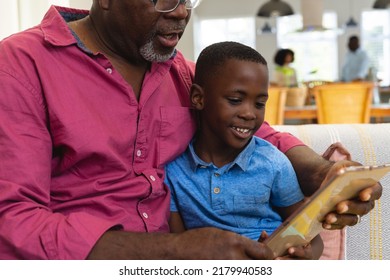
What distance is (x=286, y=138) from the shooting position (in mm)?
1581

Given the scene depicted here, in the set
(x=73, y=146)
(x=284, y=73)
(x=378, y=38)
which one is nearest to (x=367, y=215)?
(x=73, y=146)


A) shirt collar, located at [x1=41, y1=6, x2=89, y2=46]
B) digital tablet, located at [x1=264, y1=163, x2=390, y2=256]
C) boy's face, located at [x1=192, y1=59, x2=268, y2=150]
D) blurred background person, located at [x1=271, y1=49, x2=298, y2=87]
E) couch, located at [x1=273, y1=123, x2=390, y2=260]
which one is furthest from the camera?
blurred background person, located at [x1=271, y1=49, x2=298, y2=87]

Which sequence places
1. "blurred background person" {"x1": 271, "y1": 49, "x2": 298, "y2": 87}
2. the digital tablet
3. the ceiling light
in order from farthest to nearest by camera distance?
the ceiling light → "blurred background person" {"x1": 271, "y1": 49, "x2": 298, "y2": 87} → the digital tablet

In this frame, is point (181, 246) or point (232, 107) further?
point (232, 107)

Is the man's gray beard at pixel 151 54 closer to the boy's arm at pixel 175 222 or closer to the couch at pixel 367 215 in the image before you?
the boy's arm at pixel 175 222

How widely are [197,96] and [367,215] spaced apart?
0.56 metres

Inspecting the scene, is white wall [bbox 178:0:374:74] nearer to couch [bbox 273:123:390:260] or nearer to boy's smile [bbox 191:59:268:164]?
couch [bbox 273:123:390:260]

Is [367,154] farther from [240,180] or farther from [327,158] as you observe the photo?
[240,180]

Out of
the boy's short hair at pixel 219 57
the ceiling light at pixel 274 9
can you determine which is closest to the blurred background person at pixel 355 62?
the ceiling light at pixel 274 9

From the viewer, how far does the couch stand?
1503 mm

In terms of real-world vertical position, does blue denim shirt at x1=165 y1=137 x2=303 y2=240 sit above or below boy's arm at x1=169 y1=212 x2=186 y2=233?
above

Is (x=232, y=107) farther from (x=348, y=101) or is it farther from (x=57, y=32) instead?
(x=348, y=101)

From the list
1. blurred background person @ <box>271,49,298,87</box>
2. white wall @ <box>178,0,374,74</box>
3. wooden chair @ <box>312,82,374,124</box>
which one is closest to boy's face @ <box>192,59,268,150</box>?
wooden chair @ <box>312,82,374,124</box>

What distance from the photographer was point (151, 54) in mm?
1355
